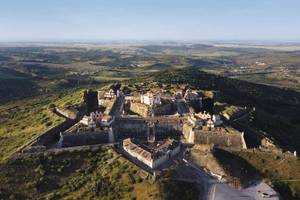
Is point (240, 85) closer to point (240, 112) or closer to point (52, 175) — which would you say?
point (240, 112)

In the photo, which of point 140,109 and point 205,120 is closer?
point 205,120

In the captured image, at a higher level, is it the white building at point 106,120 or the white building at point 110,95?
the white building at point 106,120

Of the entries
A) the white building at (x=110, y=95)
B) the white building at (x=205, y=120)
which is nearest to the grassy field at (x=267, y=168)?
the white building at (x=205, y=120)

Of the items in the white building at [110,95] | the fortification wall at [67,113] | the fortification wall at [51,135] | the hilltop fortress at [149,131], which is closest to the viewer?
the hilltop fortress at [149,131]

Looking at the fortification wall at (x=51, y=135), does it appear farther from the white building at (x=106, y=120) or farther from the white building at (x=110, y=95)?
the white building at (x=110, y=95)

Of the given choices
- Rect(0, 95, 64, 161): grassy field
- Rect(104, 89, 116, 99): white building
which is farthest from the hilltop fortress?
Rect(104, 89, 116, 99): white building

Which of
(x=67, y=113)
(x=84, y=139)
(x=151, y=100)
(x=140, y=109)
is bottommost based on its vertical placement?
(x=84, y=139)

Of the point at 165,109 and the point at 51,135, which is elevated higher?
the point at 165,109

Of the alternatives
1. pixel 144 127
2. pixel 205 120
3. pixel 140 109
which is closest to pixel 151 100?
pixel 140 109

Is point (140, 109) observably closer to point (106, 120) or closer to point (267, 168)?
point (106, 120)
